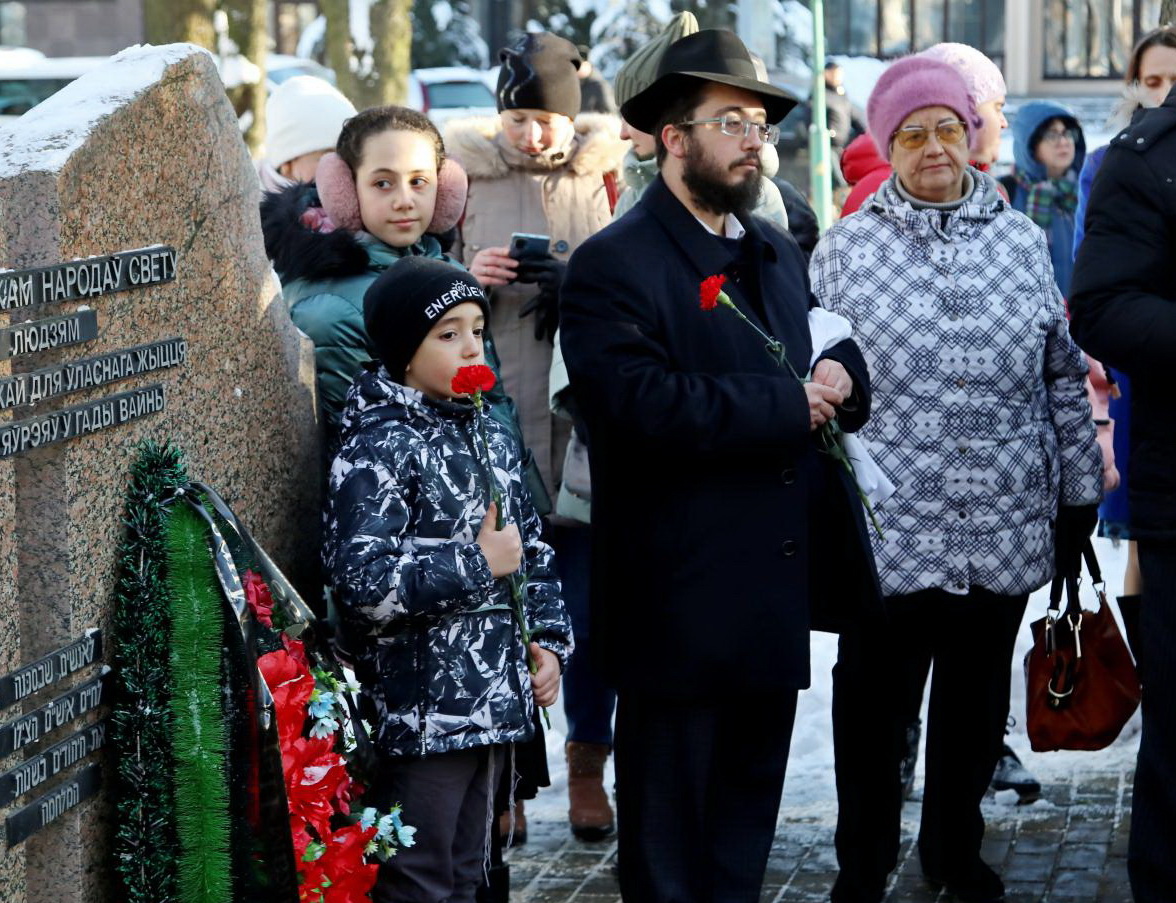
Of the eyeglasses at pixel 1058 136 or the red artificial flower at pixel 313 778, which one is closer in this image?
the red artificial flower at pixel 313 778

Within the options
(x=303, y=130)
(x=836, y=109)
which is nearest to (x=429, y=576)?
(x=303, y=130)

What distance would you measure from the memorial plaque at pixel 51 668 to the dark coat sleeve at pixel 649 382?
119cm

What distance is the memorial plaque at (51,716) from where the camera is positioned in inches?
115

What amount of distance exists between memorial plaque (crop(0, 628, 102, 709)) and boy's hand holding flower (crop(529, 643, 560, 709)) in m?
0.99

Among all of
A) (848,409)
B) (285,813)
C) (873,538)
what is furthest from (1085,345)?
(285,813)

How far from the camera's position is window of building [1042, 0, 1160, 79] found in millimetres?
34344

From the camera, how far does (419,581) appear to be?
11.7ft

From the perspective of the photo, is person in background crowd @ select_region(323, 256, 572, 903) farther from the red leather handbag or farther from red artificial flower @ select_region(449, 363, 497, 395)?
the red leather handbag

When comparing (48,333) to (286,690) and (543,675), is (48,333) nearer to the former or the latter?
(286,690)

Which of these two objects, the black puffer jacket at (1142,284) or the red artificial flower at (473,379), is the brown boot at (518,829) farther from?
the black puffer jacket at (1142,284)

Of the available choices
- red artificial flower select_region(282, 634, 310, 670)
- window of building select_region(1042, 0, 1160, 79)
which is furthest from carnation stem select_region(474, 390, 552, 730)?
window of building select_region(1042, 0, 1160, 79)

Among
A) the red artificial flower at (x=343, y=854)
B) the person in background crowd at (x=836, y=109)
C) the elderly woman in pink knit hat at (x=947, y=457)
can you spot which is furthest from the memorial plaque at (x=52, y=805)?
the person in background crowd at (x=836, y=109)

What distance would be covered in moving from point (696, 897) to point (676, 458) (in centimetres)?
100

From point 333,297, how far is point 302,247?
0.13 metres
